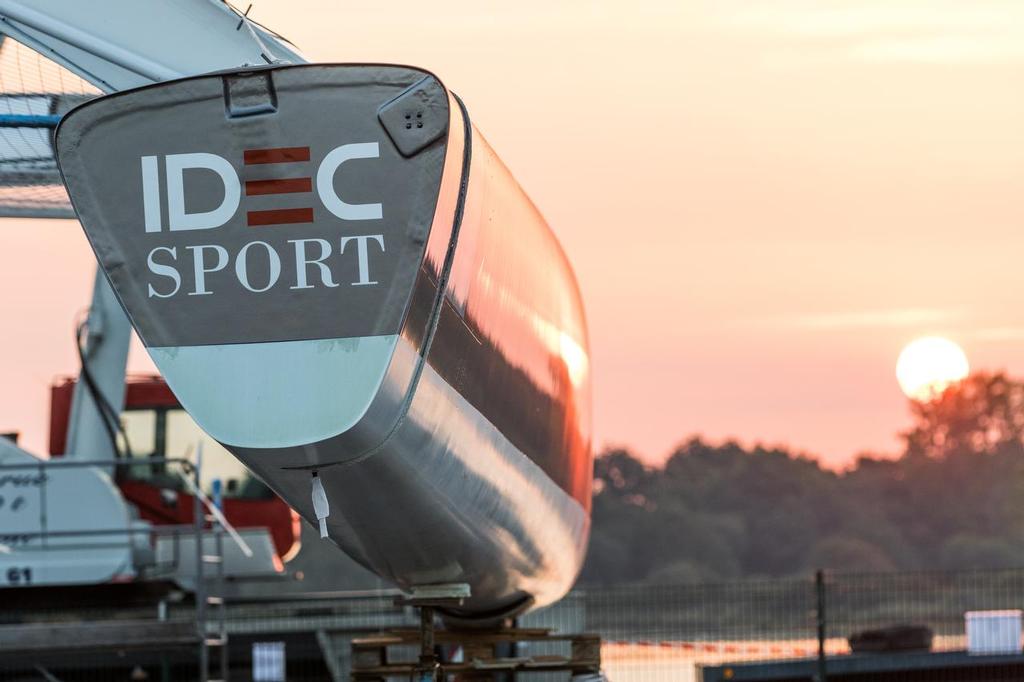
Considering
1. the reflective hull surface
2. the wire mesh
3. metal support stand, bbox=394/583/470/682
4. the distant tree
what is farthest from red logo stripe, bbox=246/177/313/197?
the distant tree

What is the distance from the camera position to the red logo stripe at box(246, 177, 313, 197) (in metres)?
6.91

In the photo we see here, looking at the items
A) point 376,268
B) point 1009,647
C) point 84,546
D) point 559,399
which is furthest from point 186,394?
point 1009,647

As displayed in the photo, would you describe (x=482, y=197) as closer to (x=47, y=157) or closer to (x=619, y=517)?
(x=47, y=157)

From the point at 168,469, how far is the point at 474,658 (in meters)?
10.5

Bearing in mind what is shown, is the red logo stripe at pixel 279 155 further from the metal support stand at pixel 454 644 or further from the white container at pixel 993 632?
the white container at pixel 993 632

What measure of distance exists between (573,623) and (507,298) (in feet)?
34.5

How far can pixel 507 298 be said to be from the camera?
8.83 m

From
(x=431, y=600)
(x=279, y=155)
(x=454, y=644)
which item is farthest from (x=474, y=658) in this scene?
(x=279, y=155)

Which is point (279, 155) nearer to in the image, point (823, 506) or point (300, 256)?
point (300, 256)

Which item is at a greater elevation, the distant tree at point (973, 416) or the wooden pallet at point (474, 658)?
the distant tree at point (973, 416)

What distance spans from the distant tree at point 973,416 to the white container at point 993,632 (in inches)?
3244

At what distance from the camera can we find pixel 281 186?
6.91 metres

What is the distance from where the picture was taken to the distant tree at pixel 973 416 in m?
99.4

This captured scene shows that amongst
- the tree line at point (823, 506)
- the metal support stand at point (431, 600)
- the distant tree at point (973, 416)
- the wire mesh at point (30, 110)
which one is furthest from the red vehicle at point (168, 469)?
the distant tree at point (973, 416)
